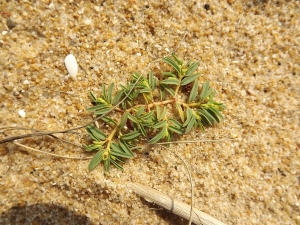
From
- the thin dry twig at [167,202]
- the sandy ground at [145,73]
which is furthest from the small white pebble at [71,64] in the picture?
the thin dry twig at [167,202]

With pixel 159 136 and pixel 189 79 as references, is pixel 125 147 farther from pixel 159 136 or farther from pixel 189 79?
pixel 189 79

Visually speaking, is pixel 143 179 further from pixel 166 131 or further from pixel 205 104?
pixel 205 104

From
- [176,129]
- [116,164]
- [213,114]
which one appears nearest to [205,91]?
[213,114]

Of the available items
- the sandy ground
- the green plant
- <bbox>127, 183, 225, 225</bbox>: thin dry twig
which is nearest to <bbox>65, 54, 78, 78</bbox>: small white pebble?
the sandy ground

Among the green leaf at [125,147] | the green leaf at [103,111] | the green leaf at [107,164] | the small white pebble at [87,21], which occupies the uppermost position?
the small white pebble at [87,21]

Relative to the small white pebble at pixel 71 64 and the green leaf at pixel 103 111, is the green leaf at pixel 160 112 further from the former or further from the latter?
the small white pebble at pixel 71 64

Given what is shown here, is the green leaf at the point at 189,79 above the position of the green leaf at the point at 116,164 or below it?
above

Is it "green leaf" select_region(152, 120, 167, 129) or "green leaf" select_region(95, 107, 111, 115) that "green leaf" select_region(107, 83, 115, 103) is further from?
"green leaf" select_region(152, 120, 167, 129)
